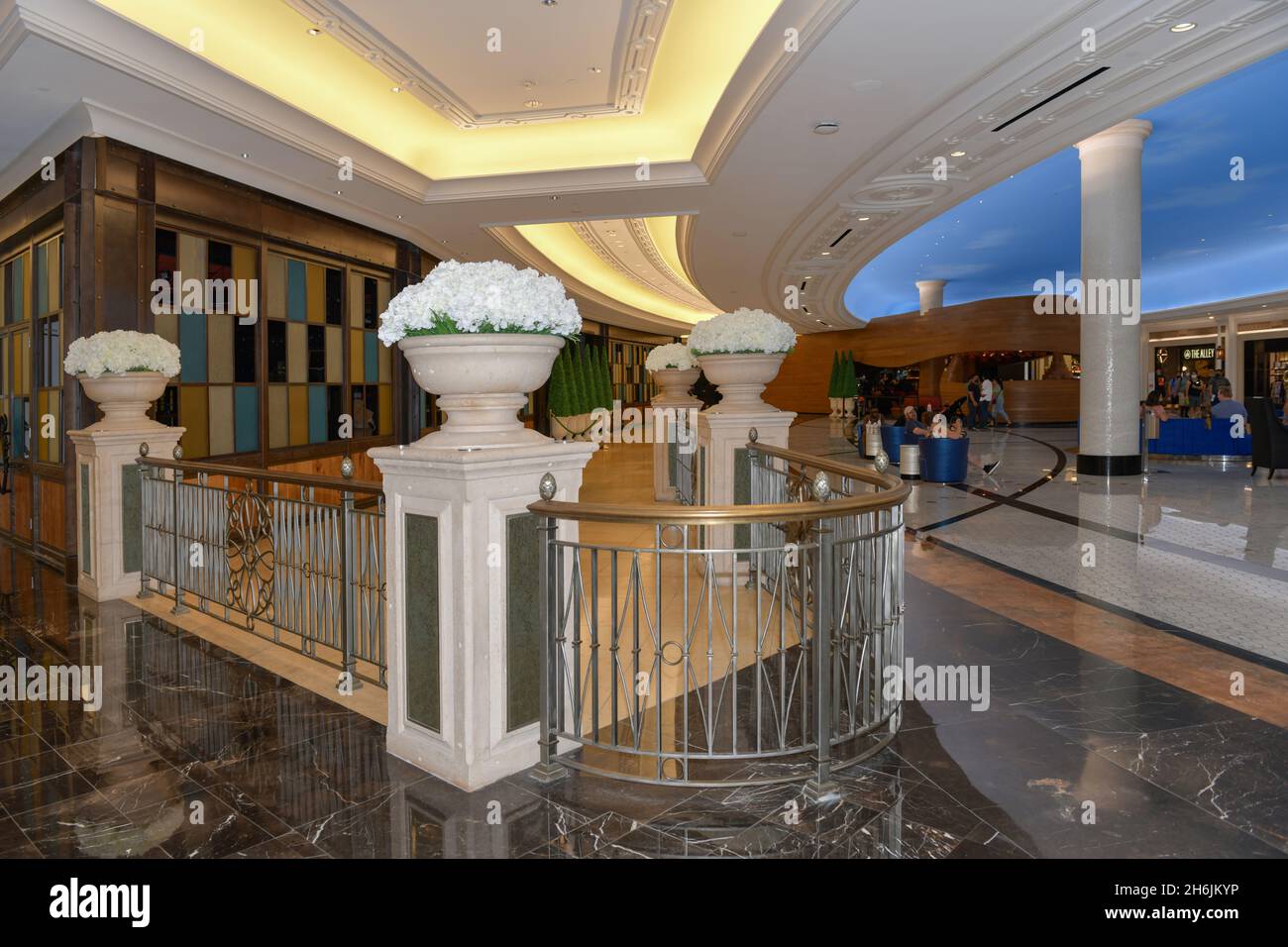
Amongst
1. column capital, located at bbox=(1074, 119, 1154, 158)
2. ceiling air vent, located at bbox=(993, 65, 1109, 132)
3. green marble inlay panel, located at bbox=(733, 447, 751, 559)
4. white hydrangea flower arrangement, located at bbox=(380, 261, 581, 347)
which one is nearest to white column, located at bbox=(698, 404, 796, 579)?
green marble inlay panel, located at bbox=(733, 447, 751, 559)

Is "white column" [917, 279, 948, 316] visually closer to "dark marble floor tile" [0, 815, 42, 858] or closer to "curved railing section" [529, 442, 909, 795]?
"curved railing section" [529, 442, 909, 795]

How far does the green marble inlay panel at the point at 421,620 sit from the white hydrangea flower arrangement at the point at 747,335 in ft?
11.3

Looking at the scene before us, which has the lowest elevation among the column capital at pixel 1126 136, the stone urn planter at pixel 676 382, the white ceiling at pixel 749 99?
the stone urn planter at pixel 676 382

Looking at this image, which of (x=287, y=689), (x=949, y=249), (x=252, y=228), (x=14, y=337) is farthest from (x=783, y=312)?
(x=287, y=689)

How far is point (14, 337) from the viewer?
770 cm

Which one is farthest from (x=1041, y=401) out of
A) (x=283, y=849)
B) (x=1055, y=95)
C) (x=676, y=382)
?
(x=283, y=849)

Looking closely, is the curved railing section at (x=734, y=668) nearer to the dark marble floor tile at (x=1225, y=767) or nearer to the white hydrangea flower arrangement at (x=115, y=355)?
the dark marble floor tile at (x=1225, y=767)

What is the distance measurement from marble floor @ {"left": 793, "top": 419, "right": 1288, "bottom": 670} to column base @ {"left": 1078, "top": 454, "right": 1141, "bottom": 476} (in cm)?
15

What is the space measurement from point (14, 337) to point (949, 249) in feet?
61.4

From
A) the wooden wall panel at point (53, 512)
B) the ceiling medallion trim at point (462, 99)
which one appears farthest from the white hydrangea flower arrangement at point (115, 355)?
the ceiling medallion trim at point (462, 99)

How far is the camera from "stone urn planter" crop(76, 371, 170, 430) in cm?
577

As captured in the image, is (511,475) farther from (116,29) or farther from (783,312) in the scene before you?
(783,312)

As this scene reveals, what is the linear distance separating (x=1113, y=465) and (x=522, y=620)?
10392 millimetres

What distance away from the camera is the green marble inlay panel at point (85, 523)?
584cm
